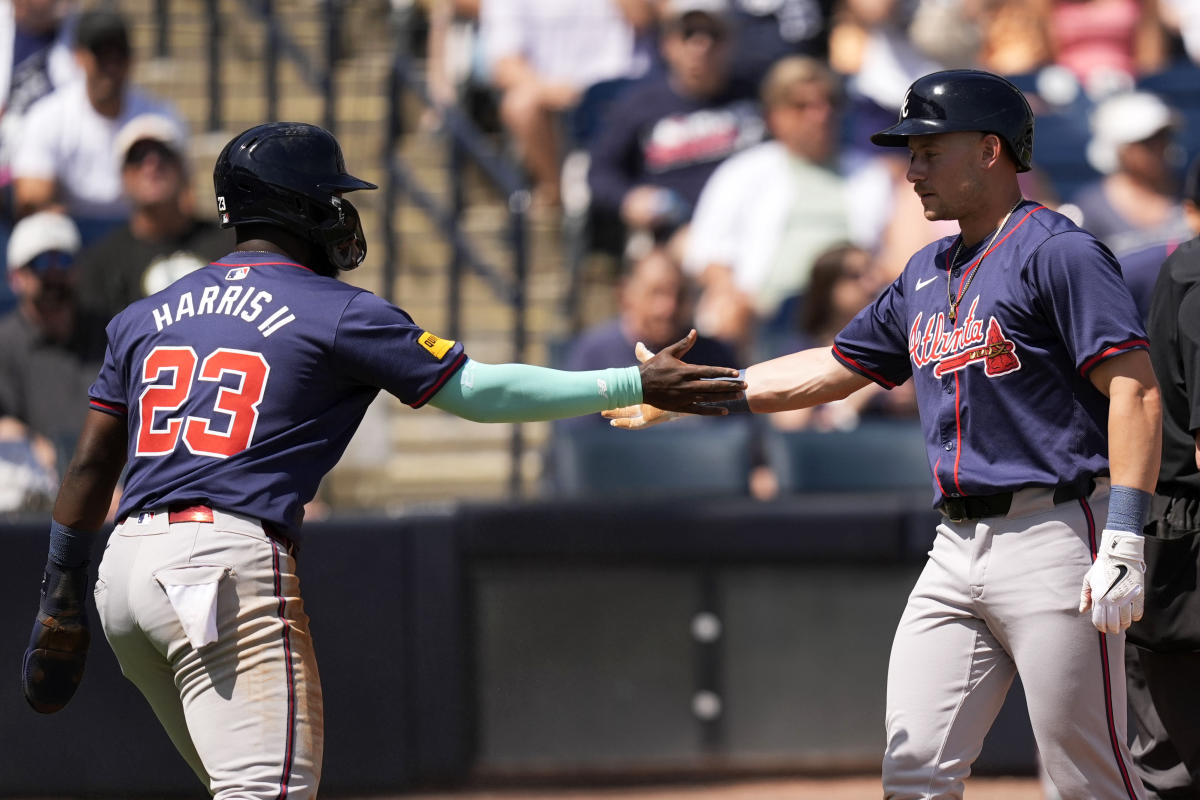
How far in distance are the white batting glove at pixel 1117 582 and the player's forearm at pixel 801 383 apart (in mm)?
940

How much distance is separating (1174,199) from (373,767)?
16.3 ft

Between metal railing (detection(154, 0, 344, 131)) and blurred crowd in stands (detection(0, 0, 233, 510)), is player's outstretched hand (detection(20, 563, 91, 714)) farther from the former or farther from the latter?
metal railing (detection(154, 0, 344, 131))

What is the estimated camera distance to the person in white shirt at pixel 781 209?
806 cm

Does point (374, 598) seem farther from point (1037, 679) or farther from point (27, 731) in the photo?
point (1037, 679)

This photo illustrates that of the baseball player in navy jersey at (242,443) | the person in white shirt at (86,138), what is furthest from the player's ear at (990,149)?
the person in white shirt at (86,138)

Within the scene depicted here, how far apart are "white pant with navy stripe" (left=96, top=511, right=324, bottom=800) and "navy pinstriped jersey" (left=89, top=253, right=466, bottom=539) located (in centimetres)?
9

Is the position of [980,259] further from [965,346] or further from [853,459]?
[853,459]

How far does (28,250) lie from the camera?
6934 millimetres

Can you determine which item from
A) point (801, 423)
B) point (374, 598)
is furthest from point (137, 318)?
point (801, 423)

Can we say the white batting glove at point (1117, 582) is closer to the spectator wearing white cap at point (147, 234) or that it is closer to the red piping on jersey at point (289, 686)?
the red piping on jersey at point (289, 686)

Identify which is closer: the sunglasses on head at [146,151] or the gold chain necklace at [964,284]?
the gold chain necklace at [964,284]

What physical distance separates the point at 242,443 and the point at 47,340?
3831mm

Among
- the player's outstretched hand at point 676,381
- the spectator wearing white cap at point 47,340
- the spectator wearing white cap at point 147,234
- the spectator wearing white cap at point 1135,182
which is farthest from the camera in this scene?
the spectator wearing white cap at point 1135,182

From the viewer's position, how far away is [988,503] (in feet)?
12.1
